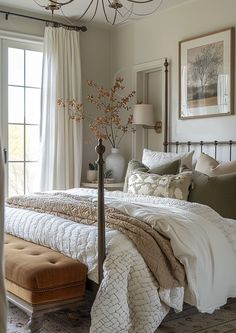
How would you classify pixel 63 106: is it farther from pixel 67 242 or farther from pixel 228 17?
pixel 67 242

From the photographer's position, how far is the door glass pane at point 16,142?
5.06 m

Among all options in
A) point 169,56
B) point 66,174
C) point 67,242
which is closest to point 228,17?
point 169,56

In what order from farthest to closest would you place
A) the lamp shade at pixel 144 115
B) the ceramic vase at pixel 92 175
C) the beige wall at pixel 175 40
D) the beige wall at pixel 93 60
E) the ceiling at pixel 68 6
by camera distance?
the beige wall at pixel 93 60 → the ceramic vase at pixel 92 175 → the lamp shade at pixel 144 115 → the ceiling at pixel 68 6 → the beige wall at pixel 175 40

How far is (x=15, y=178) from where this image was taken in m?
5.11

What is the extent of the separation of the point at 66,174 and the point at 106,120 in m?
0.76

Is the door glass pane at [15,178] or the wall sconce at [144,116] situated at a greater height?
the wall sconce at [144,116]

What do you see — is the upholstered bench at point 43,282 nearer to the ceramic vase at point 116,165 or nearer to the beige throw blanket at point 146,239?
the beige throw blanket at point 146,239

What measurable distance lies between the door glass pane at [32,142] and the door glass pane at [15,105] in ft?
0.48

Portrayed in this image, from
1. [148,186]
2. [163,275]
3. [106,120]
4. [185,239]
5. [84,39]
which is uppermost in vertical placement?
[84,39]

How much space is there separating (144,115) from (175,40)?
85 centimetres

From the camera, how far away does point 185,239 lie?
103 inches

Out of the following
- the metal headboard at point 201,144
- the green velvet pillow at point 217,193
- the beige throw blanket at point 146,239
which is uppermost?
the metal headboard at point 201,144

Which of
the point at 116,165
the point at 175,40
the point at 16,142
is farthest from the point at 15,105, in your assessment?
the point at 175,40

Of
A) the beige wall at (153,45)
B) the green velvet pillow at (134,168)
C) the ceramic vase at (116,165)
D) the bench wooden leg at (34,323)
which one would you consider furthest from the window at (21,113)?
the bench wooden leg at (34,323)
